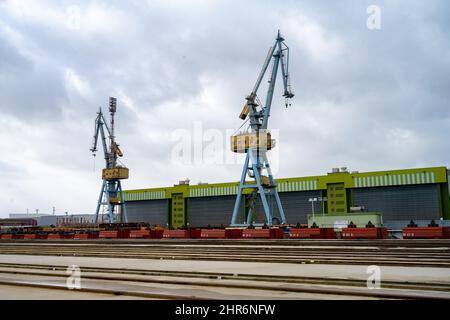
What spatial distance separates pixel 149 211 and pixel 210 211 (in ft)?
54.3

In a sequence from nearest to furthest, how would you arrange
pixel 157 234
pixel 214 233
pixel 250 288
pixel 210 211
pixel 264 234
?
1. pixel 250 288
2. pixel 264 234
3. pixel 214 233
4. pixel 157 234
5. pixel 210 211

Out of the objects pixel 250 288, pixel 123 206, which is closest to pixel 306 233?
pixel 250 288

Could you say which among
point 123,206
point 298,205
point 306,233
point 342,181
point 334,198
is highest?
point 342,181

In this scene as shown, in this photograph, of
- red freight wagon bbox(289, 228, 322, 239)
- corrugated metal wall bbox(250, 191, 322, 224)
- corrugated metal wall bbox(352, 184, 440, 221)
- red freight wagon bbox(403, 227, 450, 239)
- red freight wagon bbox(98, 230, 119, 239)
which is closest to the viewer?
red freight wagon bbox(403, 227, 450, 239)

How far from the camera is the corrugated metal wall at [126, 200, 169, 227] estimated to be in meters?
90.0

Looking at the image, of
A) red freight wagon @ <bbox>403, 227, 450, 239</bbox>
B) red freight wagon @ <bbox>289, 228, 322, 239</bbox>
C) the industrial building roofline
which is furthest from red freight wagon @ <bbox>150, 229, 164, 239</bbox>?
the industrial building roofline

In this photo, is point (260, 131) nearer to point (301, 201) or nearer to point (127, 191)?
point (301, 201)

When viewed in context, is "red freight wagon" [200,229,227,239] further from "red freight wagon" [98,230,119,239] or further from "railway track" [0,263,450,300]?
"railway track" [0,263,450,300]

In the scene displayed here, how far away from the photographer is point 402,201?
63688mm

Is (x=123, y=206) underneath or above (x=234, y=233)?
above

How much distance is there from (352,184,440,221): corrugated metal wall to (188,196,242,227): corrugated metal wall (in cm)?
2347

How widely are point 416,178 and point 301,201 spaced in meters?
18.3

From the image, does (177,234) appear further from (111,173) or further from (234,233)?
(111,173)
